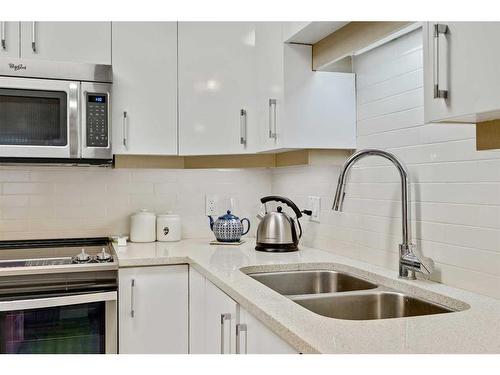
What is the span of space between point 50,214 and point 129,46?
0.98 meters

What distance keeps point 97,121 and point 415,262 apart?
157 centimetres

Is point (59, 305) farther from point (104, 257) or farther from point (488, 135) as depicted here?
point (488, 135)

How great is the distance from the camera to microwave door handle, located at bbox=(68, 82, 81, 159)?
7.71 ft

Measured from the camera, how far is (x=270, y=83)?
7.47 ft

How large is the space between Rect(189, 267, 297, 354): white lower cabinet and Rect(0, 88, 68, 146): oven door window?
35.9 inches

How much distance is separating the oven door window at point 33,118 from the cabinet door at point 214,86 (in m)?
0.57

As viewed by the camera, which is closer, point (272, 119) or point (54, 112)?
point (272, 119)

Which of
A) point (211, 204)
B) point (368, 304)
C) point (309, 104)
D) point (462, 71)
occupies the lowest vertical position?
point (368, 304)

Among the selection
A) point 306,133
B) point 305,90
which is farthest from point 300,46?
point 306,133

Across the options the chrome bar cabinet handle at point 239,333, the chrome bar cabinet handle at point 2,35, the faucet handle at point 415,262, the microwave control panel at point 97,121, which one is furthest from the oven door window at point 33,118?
the faucet handle at point 415,262

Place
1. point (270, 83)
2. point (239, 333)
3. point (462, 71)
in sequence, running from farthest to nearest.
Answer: point (270, 83) → point (239, 333) → point (462, 71)

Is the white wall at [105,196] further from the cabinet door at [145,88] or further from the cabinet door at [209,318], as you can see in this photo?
the cabinet door at [209,318]

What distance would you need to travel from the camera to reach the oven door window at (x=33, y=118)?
2.28 meters

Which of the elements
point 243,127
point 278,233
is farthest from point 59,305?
point 243,127
